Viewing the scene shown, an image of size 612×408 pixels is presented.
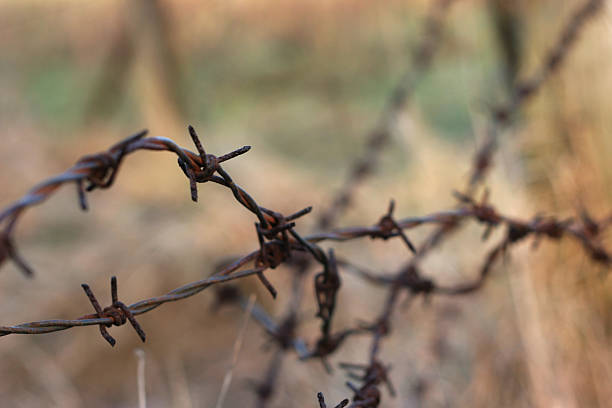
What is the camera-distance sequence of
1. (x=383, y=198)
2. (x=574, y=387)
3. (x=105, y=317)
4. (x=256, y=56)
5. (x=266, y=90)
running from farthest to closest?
1. (x=256, y=56)
2. (x=266, y=90)
3. (x=383, y=198)
4. (x=574, y=387)
5. (x=105, y=317)

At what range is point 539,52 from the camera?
2.39 m

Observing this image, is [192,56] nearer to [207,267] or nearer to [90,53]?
[90,53]

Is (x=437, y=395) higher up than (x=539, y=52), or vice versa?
(x=539, y=52)

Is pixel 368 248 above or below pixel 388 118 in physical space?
above

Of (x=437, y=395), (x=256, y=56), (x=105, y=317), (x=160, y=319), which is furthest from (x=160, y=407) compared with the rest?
(x=256, y=56)

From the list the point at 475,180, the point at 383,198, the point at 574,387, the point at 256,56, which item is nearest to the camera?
the point at 475,180

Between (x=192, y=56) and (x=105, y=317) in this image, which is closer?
(x=105, y=317)

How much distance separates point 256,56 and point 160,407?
10592 mm

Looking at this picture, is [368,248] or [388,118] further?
[368,248]

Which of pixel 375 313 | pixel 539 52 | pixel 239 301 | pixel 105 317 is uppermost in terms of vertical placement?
pixel 539 52

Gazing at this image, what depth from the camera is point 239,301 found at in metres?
1.33

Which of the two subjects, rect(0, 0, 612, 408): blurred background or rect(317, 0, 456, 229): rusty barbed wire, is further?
rect(0, 0, 612, 408): blurred background

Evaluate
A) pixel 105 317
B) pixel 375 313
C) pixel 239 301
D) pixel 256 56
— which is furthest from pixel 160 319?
pixel 256 56

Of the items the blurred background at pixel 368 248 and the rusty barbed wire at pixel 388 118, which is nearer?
the rusty barbed wire at pixel 388 118
